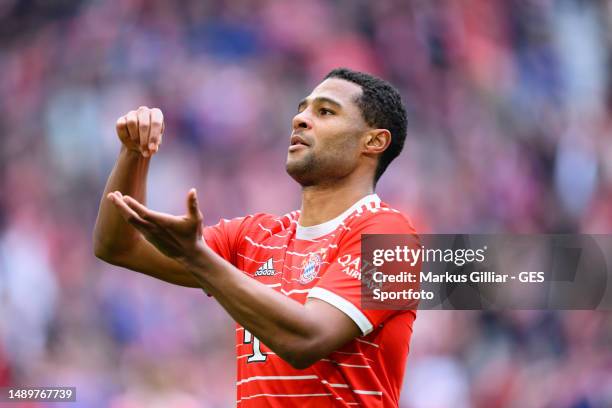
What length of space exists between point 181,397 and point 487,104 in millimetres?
3569

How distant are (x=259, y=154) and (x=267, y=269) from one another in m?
4.29

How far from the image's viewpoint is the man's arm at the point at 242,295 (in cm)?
246

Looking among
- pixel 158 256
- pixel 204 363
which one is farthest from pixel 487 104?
pixel 158 256

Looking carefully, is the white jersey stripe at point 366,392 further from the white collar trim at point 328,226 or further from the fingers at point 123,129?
the fingers at point 123,129

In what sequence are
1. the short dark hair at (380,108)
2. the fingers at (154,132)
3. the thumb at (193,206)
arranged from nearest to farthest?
1. the thumb at (193,206)
2. the fingers at (154,132)
3. the short dark hair at (380,108)

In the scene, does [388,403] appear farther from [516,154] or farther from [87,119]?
[87,119]

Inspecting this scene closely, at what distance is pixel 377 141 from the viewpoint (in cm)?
360

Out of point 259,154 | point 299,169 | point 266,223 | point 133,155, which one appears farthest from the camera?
point 259,154

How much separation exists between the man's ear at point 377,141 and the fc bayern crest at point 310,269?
0.60 meters

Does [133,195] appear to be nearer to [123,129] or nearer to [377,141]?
[123,129]

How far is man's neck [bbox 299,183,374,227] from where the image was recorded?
3.37 metres

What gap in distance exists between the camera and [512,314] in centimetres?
689

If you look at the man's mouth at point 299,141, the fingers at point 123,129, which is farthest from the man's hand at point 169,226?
the man's mouth at point 299,141

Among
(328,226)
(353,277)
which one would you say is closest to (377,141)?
(328,226)
